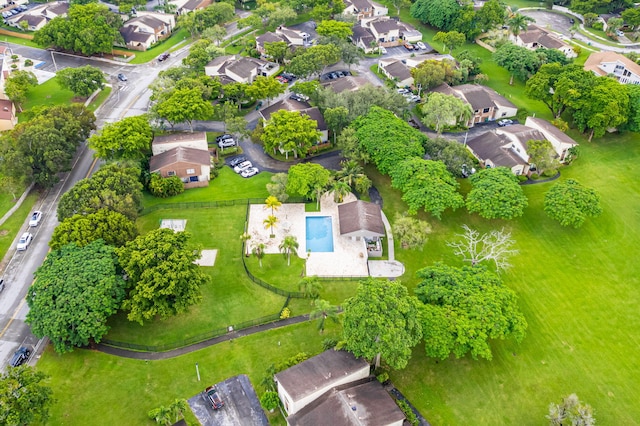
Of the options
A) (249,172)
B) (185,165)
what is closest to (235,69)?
(249,172)

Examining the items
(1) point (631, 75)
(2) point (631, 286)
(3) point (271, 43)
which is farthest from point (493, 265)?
(3) point (271, 43)

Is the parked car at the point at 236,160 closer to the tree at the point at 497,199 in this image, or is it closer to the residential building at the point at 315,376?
the tree at the point at 497,199

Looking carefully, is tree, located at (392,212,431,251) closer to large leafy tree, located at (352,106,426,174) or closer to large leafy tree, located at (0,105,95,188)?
large leafy tree, located at (352,106,426,174)

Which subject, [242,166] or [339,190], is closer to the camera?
[339,190]

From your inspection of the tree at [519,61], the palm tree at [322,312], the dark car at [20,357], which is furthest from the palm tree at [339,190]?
the tree at [519,61]

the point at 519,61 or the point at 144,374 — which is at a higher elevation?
the point at 519,61

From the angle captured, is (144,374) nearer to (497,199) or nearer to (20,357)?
(20,357)

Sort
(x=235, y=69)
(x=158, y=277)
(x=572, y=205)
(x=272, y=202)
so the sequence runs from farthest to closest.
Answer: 1. (x=235, y=69)
2. (x=272, y=202)
3. (x=572, y=205)
4. (x=158, y=277)

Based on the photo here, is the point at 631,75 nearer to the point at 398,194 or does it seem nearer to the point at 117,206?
the point at 398,194
